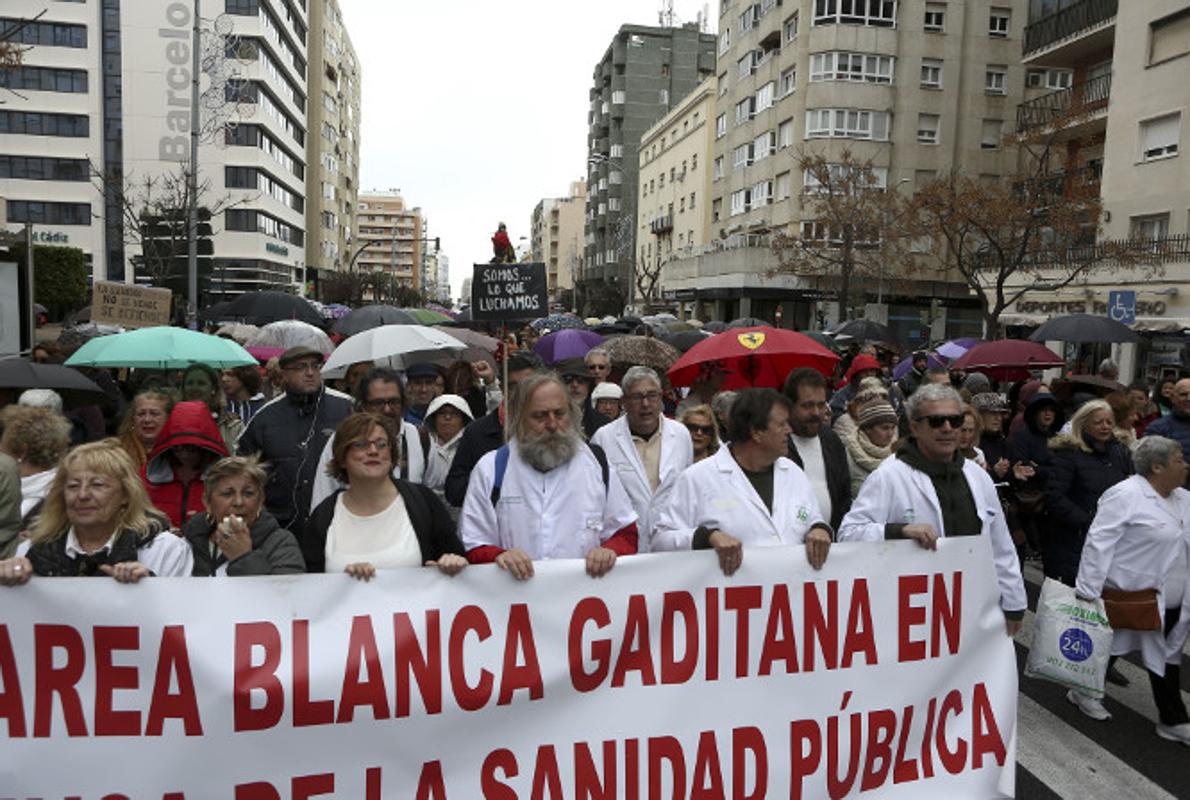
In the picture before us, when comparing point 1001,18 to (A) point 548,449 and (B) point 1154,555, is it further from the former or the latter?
(A) point 548,449

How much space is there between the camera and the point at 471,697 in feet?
11.1

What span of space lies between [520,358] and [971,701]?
448 cm

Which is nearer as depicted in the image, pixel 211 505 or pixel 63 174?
pixel 211 505

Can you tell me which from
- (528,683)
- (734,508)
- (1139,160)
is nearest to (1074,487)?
(734,508)

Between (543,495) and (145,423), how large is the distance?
110 inches

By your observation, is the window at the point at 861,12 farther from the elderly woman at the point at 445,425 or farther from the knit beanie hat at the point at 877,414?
the elderly woman at the point at 445,425

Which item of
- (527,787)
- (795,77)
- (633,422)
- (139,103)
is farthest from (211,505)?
(139,103)

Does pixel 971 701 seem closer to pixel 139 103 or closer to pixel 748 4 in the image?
pixel 748 4

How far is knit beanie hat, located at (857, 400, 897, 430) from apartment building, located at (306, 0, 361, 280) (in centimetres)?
7655

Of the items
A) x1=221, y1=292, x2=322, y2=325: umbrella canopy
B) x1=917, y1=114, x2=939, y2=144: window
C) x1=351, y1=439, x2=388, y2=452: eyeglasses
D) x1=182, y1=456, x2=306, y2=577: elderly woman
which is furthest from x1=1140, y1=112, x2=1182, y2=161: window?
x1=182, y1=456, x2=306, y2=577: elderly woman

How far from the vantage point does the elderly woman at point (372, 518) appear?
3.58 m

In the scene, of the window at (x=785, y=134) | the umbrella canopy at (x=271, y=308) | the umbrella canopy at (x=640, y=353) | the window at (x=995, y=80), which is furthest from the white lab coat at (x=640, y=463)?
the window at (x=995, y=80)

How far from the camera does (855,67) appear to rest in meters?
41.6

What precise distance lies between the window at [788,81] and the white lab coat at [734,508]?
141 ft
